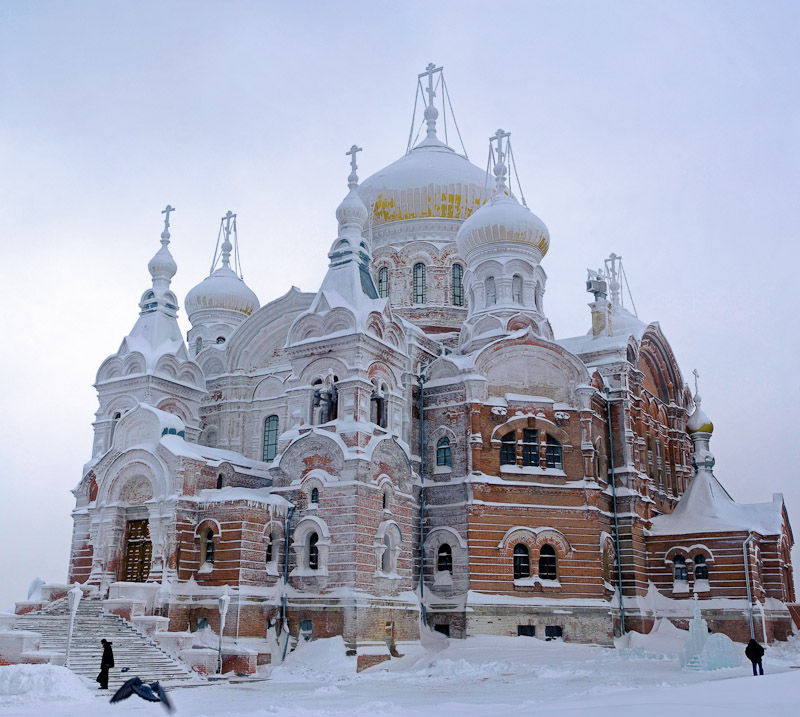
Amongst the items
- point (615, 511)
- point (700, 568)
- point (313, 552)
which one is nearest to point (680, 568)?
point (700, 568)

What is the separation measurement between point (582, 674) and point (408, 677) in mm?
3867

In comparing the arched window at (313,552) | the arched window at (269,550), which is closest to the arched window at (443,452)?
the arched window at (313,552)

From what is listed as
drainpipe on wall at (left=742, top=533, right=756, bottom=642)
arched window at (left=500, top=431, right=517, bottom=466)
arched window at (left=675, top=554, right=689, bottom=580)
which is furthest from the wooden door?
drainpipe on wall at (left=742, top=533, right=756, bottom=642)

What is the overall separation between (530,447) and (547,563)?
3.41 metres

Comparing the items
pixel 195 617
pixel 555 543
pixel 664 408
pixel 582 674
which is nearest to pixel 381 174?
pixel 664 408

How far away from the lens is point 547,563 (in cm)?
2553

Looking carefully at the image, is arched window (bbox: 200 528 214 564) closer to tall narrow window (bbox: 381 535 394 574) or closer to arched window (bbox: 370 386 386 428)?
tall narrow window (bbox: 381 535 394 574)

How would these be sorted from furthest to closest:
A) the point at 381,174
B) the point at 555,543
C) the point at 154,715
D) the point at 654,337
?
Answer: the point at 381,174, the point at 654,337, the point at 555,543, the point at 154,715

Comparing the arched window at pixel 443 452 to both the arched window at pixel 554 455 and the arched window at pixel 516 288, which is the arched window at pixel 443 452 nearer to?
the arched window at pixel 554 455

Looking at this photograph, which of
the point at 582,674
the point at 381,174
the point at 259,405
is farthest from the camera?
the point at 381,174

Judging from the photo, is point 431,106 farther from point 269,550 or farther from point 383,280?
point 269,550

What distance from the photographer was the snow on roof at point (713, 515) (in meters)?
27.6

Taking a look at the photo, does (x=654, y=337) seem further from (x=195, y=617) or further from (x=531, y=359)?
(x=195, y=617)

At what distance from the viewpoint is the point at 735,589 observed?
26.5 metres
